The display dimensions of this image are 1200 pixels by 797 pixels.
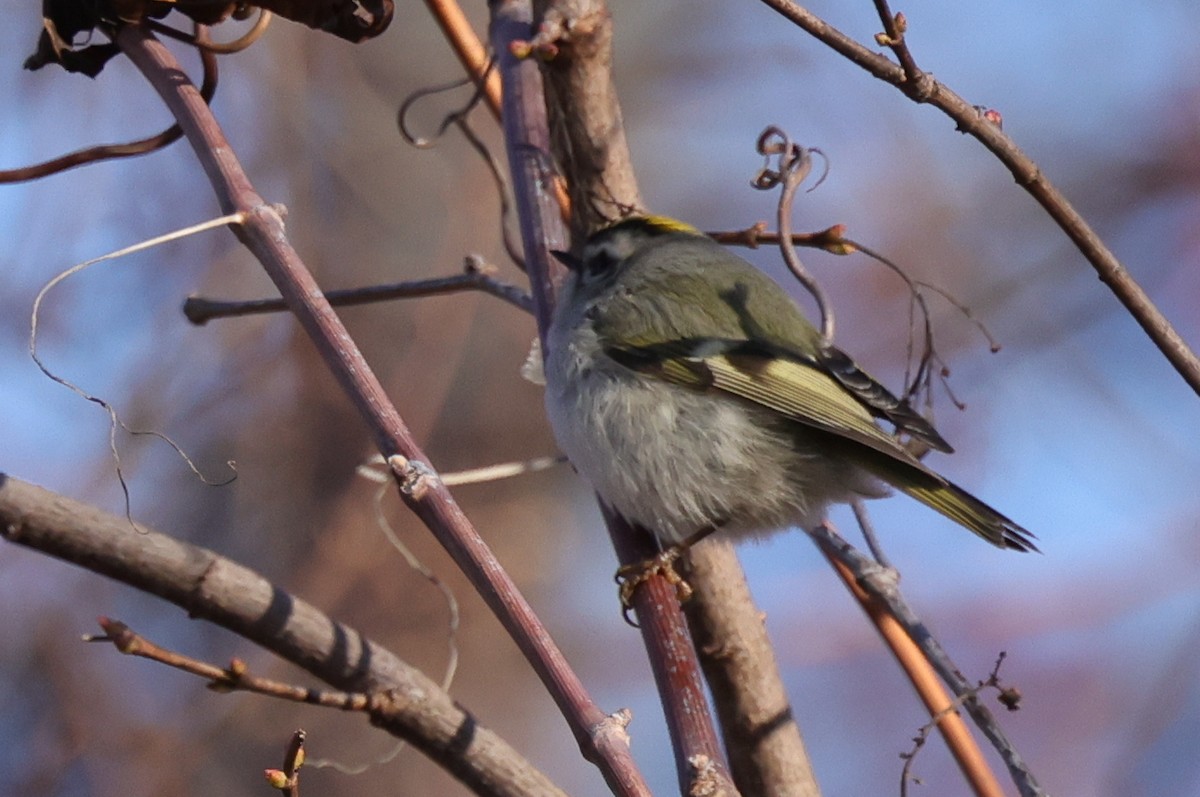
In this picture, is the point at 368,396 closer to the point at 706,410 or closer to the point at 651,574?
the point at 651,574

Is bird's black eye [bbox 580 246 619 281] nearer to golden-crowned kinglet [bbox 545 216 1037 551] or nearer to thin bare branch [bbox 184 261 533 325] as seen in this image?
golden-crowned kinglet [bbox 545 216 1037 551]

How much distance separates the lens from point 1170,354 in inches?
47.9

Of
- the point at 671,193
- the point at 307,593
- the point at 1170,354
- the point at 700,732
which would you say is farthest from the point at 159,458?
the point at 1170,354

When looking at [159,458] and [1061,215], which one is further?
[159,458]

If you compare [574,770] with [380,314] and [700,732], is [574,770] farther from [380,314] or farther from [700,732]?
[700,732]

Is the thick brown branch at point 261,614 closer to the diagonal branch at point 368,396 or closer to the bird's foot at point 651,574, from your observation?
the diagonal branch at point 368,396

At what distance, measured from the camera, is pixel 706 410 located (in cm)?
192

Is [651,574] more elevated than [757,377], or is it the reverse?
[757,377]

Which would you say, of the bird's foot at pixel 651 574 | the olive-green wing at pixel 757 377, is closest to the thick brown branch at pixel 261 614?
the bird's foot at pixel 651 574

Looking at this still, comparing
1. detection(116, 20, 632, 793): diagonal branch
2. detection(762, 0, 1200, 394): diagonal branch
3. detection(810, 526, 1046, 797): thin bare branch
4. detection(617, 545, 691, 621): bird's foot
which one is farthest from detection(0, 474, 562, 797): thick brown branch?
detection(762, 0, 1200, 394): diagonal branch

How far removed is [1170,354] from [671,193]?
2.53m

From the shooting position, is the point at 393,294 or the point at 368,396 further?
the point at 393,294

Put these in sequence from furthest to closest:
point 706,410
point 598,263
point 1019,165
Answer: point 598,263 → point 706,410 → point 1019,165

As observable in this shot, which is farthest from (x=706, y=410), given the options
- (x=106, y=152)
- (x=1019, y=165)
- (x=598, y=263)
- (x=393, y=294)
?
(x=106, y=152)
